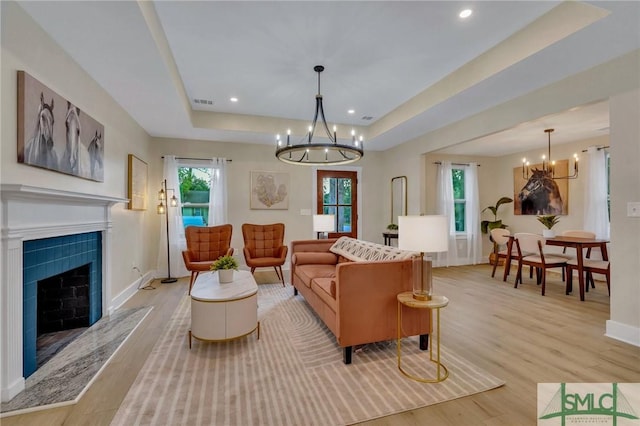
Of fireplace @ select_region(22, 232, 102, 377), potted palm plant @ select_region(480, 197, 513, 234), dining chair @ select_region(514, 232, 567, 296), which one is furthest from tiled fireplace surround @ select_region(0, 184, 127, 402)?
potted palm plant @ select_region(480, 197, 513, 234)

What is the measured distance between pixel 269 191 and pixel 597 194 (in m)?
5.75

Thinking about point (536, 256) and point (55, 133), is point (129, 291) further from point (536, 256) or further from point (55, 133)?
point (536, 256)

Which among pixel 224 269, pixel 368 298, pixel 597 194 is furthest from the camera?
pixel 597 194

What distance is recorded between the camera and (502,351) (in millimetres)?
2363

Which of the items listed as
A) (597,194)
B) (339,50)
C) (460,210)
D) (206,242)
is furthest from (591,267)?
(206,242)

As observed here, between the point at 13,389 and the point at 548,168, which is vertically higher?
the point at 548,168

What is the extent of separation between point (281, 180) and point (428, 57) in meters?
3.48

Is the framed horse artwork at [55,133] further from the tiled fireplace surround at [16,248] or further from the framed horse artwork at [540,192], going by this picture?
the framed horse artwork at [540,192]

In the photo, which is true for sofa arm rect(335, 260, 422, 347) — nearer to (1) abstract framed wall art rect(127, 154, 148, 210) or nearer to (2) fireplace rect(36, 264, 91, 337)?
(2) fireplace rect(36, 264, 91, 337)

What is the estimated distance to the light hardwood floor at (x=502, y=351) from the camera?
1.64 meters

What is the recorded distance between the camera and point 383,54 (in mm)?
2910

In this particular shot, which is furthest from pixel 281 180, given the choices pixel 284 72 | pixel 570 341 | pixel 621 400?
pixel 621 400

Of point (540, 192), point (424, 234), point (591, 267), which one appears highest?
point (540, 192)

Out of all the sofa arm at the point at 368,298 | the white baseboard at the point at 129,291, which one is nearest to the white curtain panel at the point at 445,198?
the sofa arm at the point at 368,298
